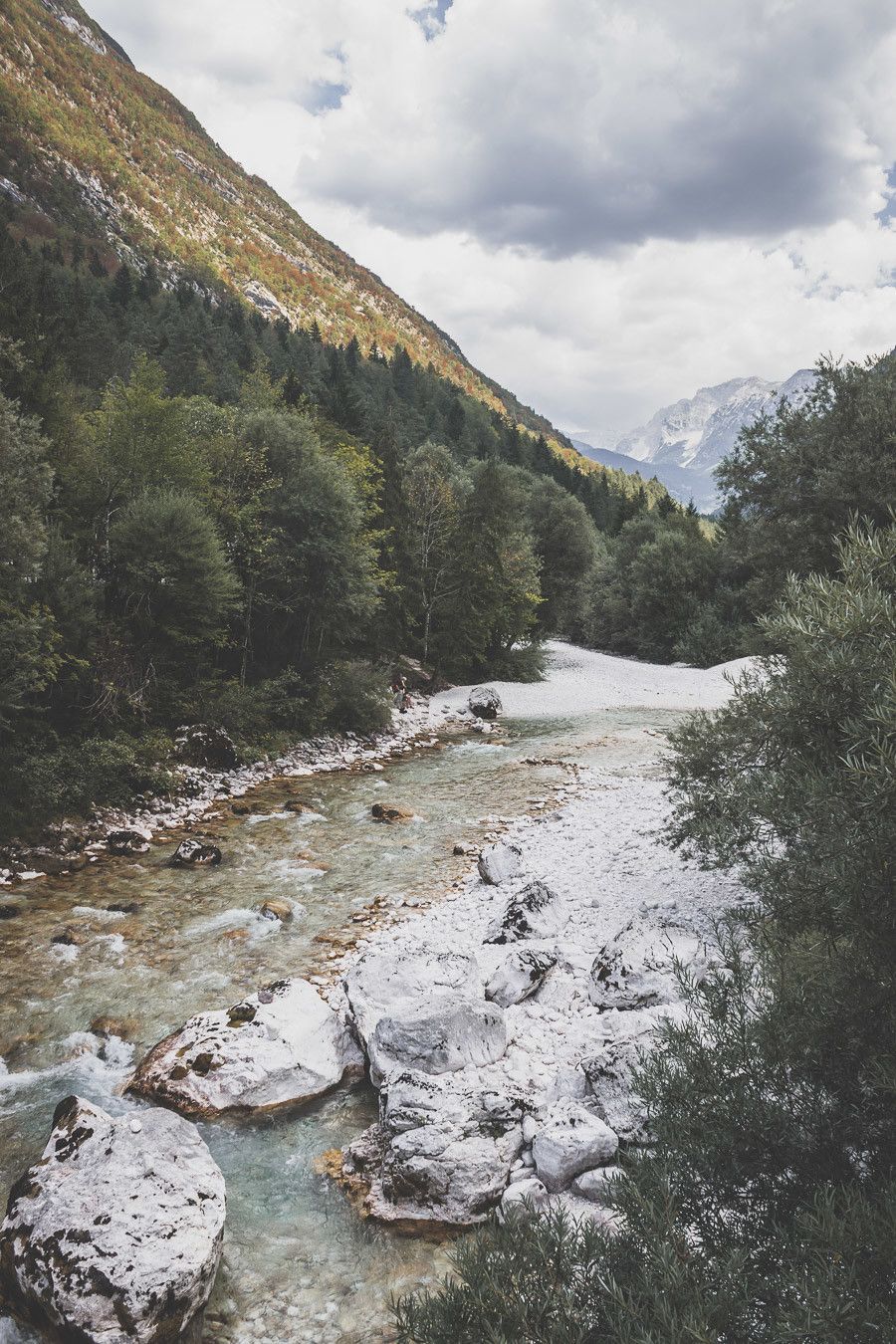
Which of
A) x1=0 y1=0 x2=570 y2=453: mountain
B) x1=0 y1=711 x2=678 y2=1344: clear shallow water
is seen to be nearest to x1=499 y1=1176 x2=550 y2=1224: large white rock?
x1=0 y1=711 x2=678 y2=1344: clear shallow water

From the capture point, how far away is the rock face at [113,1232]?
4051mm

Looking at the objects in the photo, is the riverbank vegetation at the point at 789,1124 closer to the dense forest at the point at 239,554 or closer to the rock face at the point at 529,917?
the rock face at the point at 529,917

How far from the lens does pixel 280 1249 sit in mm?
4984

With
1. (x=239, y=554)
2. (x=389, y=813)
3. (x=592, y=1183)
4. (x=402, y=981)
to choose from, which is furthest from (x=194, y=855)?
(x=239, y=554)

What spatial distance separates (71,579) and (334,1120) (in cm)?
1260

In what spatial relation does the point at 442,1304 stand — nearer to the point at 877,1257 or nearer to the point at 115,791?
the point at 877,1257

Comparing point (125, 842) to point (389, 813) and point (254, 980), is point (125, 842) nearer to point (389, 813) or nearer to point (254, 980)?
point (389, 813)

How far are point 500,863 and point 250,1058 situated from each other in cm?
557

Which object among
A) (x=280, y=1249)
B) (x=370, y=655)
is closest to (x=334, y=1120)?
(x=280, y=1249)

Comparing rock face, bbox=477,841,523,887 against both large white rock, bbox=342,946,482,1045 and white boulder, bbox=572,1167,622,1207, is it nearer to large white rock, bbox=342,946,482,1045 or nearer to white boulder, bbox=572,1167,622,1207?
large white rock, bbox=342,946,482,1045

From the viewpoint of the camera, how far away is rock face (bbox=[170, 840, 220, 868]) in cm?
1202

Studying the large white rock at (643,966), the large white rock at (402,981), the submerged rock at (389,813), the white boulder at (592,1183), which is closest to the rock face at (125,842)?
the submerged rock at (389,813)

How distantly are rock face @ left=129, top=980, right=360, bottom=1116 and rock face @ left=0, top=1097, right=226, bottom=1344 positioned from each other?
4.39 feet

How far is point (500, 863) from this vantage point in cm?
1141
